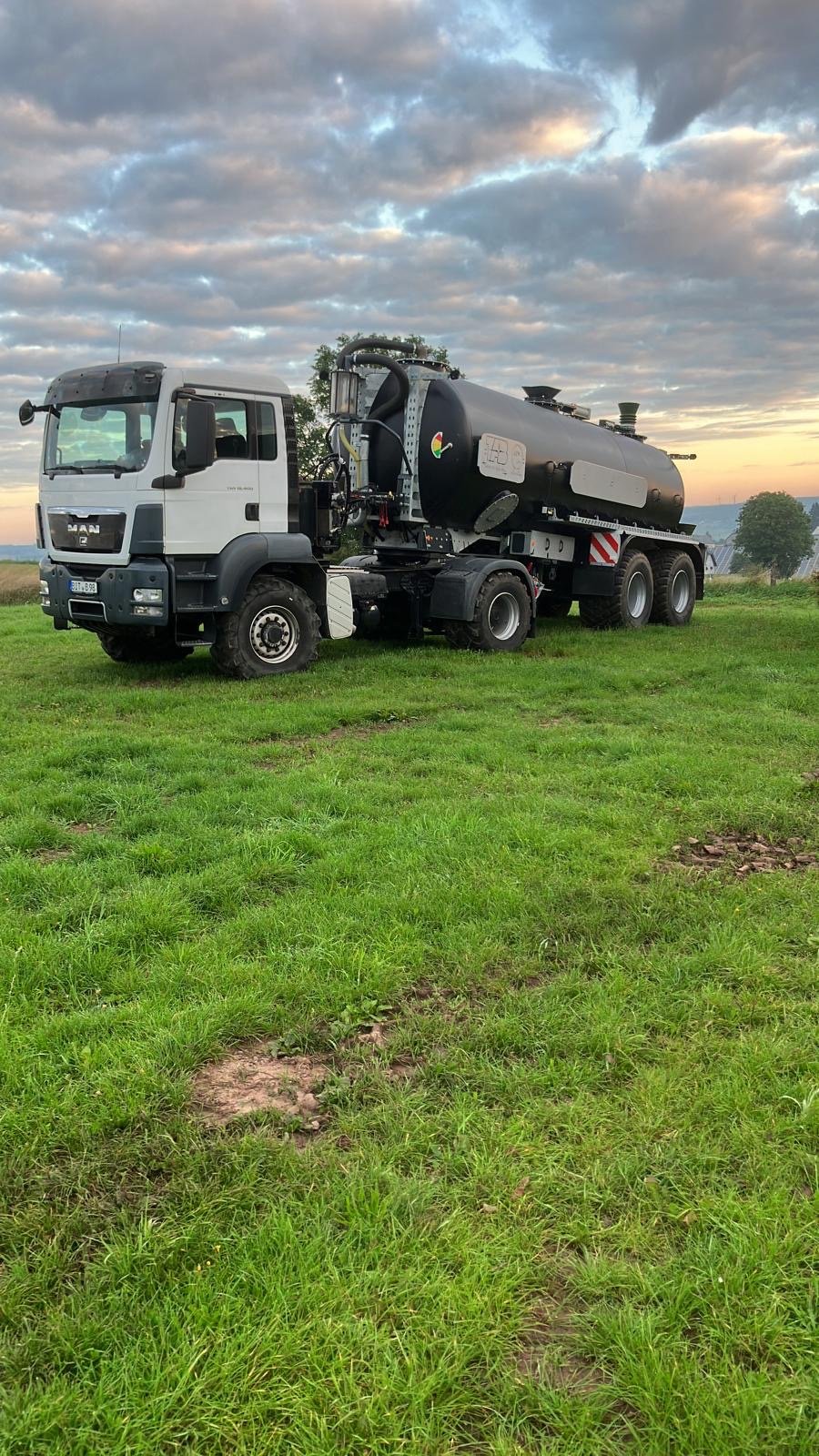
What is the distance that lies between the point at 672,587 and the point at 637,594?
115 centimetres

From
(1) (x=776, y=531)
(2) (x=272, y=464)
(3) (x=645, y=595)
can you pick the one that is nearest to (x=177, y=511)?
(2) (x=272, y=464)

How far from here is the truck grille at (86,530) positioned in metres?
9.16

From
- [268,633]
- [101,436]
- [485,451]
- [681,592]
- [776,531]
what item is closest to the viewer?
[101,436]

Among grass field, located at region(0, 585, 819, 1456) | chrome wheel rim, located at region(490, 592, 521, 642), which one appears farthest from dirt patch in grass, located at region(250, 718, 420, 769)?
chrome wheel rim, located at region(490, 592, 521, 642)

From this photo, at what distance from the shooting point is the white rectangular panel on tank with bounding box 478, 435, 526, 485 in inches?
452

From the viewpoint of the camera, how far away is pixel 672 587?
16516 millimetres

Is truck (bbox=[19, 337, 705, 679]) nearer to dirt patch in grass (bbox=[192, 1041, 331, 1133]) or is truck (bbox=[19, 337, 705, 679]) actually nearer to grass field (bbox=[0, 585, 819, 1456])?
grass field (bbox=[0, 585, 819, 1456])

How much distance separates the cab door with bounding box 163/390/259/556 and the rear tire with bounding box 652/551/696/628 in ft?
29.6

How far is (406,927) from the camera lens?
12.7 feet

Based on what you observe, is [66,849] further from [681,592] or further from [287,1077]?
[681,592]

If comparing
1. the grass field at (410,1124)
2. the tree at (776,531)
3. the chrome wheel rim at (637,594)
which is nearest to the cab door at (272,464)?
the grass field at (410,1124)

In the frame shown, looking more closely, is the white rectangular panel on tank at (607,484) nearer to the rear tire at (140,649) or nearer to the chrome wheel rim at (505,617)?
the chrome wheel rim at (505,617)

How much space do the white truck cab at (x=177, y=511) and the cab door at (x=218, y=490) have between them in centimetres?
1

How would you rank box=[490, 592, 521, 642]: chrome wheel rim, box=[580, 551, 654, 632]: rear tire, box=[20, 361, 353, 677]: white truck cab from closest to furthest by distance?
box=[20, 361, 353, 677]: white truck cab
box=[490, 592, 521, 642]: chrome wheel rim
box=[580, 551, 654, 632]: rear tire
